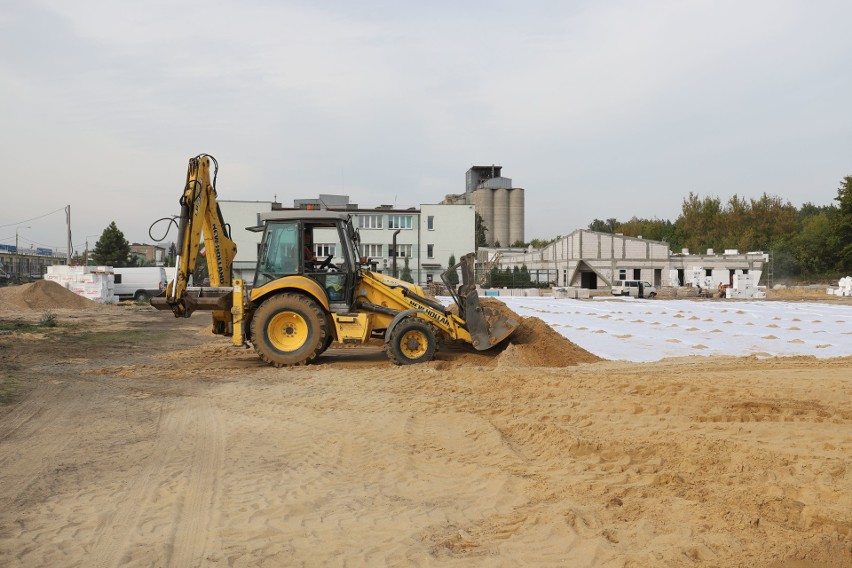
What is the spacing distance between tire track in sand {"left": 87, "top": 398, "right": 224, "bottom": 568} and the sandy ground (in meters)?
0.02

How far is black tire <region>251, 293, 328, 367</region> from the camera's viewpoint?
1142 cm

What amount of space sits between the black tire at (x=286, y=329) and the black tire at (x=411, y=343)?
4.09ft

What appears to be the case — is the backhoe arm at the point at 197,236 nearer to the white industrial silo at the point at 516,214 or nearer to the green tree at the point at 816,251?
the green tree at the point at 816,251

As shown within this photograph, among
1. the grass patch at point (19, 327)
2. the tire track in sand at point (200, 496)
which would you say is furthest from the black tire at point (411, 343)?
the grass patch at point (19, 327)

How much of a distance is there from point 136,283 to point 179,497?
37.3 meters

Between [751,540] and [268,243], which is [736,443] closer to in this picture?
[751,540]

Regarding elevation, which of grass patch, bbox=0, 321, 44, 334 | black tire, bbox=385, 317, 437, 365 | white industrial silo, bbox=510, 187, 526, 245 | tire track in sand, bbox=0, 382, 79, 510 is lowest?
tire track in sand, bbox=0, 382, 79, 510

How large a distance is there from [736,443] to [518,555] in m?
2.90

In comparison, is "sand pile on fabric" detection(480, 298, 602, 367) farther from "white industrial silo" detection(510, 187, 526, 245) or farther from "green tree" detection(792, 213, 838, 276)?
"white industrial silo" detection(510, 187, 526, 245)

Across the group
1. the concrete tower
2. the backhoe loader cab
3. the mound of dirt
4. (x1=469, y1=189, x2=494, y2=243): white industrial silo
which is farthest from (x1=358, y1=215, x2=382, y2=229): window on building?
the backhoe loader cab

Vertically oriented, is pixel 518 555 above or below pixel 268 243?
below

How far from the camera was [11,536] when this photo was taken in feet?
13.7

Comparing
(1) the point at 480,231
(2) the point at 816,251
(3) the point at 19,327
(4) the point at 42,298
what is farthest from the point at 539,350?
(1) the point at 480,231

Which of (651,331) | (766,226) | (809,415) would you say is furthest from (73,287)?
(766,226)
